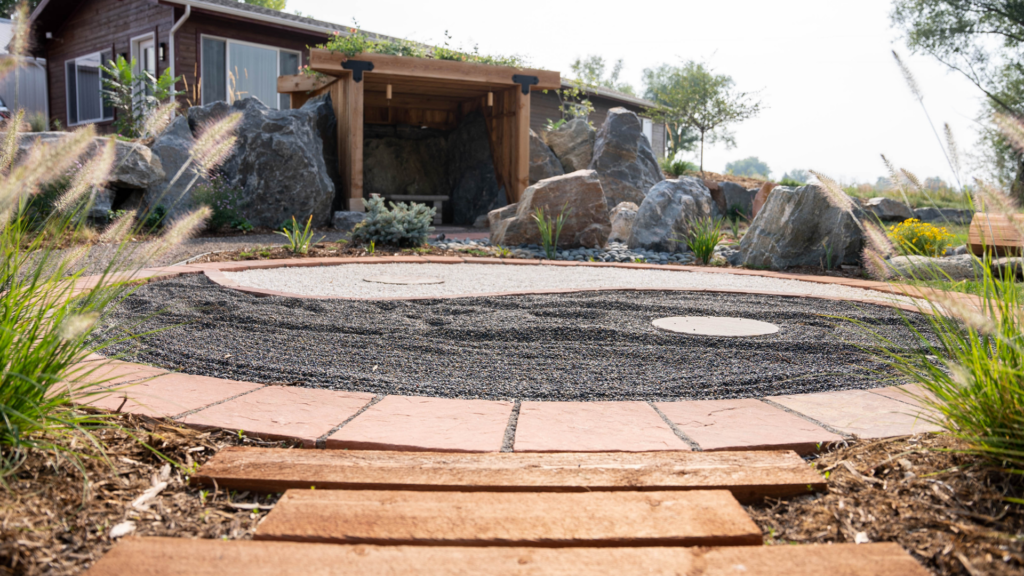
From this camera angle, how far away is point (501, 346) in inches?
104

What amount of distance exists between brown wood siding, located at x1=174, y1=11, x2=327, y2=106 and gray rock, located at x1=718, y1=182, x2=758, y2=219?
796 centimetres

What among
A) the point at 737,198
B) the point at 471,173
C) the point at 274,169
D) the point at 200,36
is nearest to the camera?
the point at 274,169

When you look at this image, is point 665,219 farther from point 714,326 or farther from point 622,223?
point 714,326

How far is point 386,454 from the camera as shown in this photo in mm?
1498

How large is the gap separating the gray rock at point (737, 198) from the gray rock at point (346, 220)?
6.98m

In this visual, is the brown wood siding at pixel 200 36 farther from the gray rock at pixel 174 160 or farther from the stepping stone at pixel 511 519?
the stepping stone at pixel 511 519

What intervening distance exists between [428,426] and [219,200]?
634cm

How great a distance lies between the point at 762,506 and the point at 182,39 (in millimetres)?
13054

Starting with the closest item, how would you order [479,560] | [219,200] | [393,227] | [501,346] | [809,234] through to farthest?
[479,560] < [501,346] < [809,234] < [393,227] < [219,200]

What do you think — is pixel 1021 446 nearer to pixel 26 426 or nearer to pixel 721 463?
pixel 721 463

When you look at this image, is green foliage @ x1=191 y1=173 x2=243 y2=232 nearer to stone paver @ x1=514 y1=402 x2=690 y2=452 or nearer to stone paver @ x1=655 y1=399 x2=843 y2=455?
stone paver @ x1=514 y1=402 x2=690 y2=452

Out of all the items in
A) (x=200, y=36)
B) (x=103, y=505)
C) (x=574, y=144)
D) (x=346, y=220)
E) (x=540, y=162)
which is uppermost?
(x=200, y=36)

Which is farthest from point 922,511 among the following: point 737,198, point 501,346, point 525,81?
point 737,198

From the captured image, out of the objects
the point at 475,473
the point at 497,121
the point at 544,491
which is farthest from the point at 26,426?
the point at 497,121
